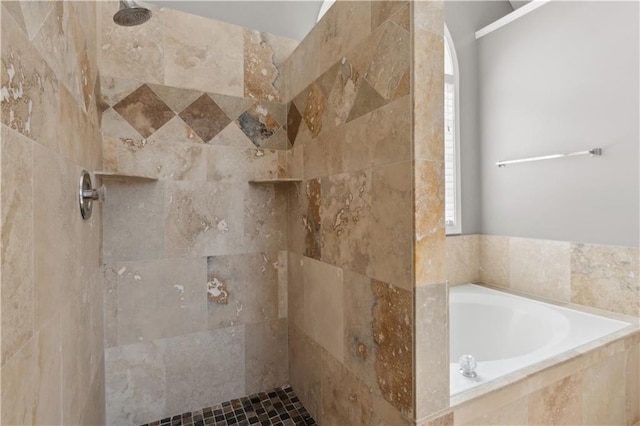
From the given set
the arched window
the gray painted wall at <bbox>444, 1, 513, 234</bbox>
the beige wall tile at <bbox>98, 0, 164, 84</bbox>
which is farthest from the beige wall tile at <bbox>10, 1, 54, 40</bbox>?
the gray painted wall at <bbox>444, 1, 513, 234</bbox>

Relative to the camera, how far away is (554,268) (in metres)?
2.05

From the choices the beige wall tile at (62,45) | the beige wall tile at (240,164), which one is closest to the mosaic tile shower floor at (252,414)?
the beige wall tile at (240,164)

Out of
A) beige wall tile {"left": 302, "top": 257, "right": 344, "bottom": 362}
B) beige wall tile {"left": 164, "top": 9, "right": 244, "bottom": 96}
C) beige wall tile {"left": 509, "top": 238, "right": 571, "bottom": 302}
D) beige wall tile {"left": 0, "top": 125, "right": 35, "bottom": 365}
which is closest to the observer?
beige wall tile {"left": 0, "top": 125, "right": 35, "bottom": 365}

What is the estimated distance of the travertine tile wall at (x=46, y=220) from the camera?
57 centimetres

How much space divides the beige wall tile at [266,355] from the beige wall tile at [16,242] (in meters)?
1.16

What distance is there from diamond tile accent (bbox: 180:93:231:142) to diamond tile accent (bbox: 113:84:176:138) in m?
0.09

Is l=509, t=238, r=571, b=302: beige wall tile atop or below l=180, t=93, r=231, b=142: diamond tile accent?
below

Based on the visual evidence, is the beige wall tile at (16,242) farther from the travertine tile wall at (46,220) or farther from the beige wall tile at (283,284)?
the beige wall tile at (283,284)

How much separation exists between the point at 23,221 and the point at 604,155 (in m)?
2.45

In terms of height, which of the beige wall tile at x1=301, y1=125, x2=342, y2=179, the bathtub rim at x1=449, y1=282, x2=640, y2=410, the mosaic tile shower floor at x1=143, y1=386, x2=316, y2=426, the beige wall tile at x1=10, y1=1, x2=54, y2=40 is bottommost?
the mosaic tile shower floor at x1=143, y1=386, x2=316, y2=426

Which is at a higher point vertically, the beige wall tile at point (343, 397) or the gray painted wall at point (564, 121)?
the gray painted wall at point (564, 121)

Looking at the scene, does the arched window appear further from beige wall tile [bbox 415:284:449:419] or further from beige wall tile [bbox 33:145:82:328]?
beige wall tile [bbox 33:145:82:328]

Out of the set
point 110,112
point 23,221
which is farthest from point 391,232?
point 110,112

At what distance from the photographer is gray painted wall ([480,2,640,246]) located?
1742 millimetres
